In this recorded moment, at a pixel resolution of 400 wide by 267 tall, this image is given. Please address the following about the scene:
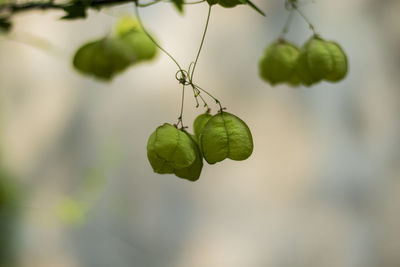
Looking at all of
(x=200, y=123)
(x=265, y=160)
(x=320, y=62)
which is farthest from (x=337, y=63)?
(x=265, y=160)

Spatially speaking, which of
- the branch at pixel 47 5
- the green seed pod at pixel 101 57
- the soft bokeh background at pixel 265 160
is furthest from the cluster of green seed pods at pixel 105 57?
the soft bokeh background at pixel 265 160

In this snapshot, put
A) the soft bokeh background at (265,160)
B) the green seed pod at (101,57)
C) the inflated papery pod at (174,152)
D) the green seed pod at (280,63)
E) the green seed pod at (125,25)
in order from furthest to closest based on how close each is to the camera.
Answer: the soft bokeh background at (265,160) < the green seed pod at (125,25) < the green seed pod at (101,57) < the green seed pod at (280,63) < the inflated papery pod at (174,152)

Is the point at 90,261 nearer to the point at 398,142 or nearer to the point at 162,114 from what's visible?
the point at 162,114

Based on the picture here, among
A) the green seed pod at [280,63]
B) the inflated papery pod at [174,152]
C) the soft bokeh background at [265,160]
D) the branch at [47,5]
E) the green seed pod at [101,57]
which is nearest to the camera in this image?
the inflated papery pod at [174,152]

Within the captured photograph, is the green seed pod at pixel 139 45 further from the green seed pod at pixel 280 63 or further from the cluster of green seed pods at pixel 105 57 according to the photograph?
the green seed pod at pixel 280 63

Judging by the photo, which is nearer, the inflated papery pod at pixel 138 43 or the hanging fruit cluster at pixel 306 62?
the hanging fruit cluster at pixel 306 62

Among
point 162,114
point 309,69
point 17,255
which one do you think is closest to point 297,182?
point 162,114
